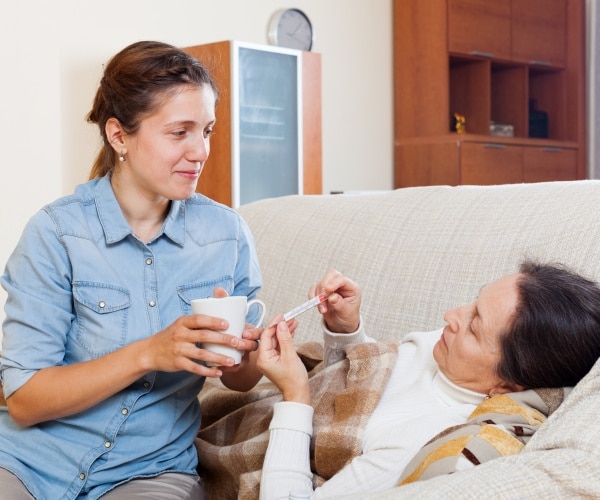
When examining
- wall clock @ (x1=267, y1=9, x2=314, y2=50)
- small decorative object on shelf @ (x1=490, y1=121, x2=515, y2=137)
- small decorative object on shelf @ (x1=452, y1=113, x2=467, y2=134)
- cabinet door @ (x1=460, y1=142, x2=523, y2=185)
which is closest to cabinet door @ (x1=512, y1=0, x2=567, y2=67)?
small decorative object on shelf @ (x1=490, y1=121, x2=515, y2=137)

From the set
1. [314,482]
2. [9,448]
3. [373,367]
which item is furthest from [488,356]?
[9,448]

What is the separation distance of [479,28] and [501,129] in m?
0.62

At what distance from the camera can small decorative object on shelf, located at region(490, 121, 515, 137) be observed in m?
5.35

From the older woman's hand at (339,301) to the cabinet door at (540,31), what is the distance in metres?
4.22

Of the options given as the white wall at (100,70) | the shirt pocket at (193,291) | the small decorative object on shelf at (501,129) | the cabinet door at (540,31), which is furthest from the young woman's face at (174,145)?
the cabinet door at (540,31)

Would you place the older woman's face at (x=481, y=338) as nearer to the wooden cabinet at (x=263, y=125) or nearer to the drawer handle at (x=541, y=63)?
the wooden cabinet at (x=263, y=125)

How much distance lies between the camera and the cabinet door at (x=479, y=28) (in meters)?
5.05

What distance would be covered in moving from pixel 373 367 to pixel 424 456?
0.32 m

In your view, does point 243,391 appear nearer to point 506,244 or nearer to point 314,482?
point 314,482

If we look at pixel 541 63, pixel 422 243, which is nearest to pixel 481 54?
pixel 541 63

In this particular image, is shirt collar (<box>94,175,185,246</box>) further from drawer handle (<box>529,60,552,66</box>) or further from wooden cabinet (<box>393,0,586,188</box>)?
drawer handle (<box>529,60,552,66</box>)

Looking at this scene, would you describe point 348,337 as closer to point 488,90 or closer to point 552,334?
point 552,334

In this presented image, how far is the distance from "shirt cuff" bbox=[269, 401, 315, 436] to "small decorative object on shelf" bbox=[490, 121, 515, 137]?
14.0ft

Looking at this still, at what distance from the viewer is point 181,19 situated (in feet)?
14.8
